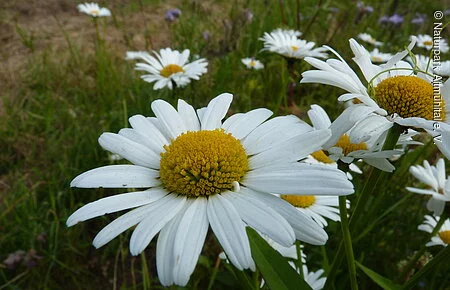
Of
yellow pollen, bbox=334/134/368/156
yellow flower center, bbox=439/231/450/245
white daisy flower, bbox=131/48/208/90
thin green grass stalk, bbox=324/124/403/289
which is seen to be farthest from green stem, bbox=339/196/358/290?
white daisy flower, bbox=131/48/208/90

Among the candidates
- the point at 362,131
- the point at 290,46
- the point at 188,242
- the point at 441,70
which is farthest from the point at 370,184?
the point at 290,46

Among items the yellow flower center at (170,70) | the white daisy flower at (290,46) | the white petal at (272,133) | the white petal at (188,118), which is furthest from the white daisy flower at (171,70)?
the white petal at (272,133)

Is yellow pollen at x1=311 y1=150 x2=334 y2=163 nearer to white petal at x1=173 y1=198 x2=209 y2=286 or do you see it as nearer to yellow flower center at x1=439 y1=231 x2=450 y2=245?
yellow flower center at x1=439 y1=231 x2=450 y2=245

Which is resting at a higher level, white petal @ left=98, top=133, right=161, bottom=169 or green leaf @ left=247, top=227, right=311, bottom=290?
white petal @ left=98, top=133, right=161, bottom=169

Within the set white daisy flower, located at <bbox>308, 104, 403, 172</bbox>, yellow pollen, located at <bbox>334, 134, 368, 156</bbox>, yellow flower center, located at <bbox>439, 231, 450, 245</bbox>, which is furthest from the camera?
yellow flower center, located at <bbox>439, 231, 450, 245</bbox>

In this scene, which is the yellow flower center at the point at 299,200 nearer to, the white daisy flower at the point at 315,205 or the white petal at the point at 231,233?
the white daisy flower at the point at 315,205

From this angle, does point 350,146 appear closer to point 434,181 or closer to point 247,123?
point 247,123

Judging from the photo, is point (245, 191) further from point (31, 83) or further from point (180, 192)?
point (31, 83)
